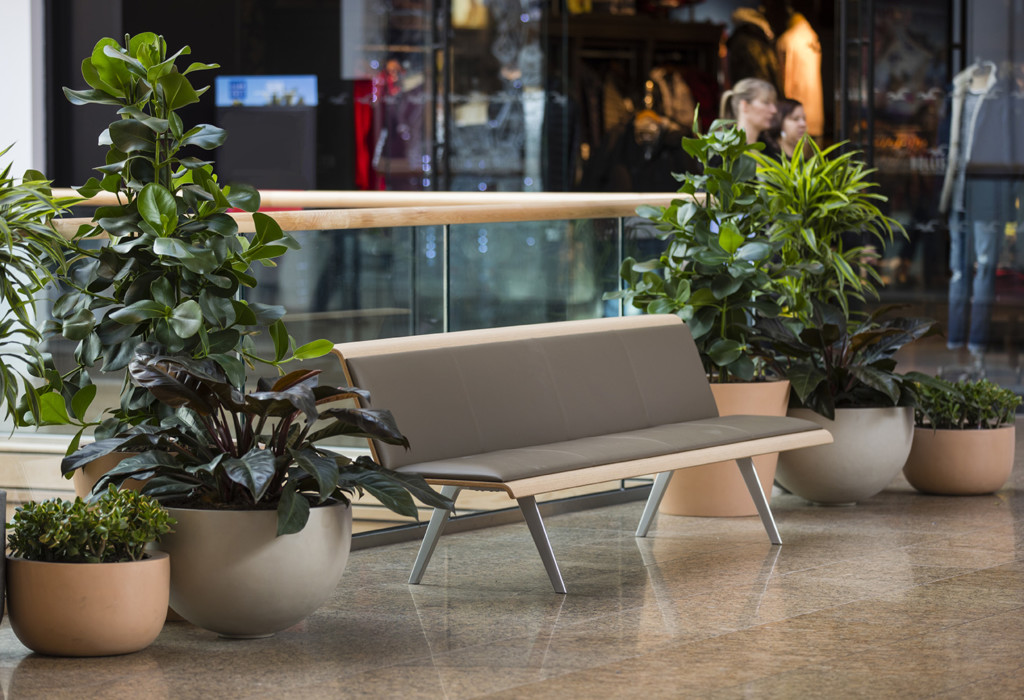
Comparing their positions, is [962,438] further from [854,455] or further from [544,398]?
[544,398]

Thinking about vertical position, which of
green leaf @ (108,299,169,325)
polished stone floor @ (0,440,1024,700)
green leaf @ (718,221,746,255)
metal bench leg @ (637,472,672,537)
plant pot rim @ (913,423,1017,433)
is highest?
green leaf @ (718,221,746,255)

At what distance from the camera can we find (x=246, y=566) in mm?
4000

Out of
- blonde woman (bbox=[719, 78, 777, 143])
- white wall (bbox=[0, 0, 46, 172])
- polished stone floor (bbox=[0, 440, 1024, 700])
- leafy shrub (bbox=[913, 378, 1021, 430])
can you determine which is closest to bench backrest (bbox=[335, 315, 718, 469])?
polished stone floor (bbox=[0, 440, 1024, 700])

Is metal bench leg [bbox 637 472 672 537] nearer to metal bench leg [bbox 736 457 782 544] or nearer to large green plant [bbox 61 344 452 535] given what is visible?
metal bench leg [bbox 736 457 782 544]

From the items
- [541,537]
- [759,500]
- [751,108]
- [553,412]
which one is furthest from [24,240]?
[751,108]

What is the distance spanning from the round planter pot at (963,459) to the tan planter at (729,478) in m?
0.70

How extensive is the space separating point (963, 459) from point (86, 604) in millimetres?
3664

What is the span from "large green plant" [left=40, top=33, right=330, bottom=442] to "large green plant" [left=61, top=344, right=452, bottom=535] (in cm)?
13

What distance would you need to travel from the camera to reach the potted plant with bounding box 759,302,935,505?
238 inches

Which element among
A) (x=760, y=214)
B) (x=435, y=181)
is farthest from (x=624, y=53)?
(x=760, y=214)

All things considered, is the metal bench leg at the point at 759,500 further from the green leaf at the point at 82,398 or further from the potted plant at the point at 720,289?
the green leaf at the point at 82,398

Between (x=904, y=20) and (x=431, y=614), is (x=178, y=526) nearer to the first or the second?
(x=431, y=614)

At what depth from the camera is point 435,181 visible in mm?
10523

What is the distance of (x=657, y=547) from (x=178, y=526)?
74.1 inches
